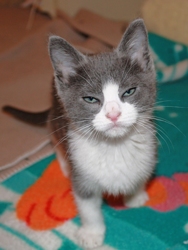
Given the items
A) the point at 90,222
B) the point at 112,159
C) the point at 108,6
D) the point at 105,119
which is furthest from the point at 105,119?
the point at 108,6

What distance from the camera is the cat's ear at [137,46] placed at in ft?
4.21

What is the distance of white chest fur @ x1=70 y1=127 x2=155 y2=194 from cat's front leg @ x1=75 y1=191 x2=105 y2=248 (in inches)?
2.8

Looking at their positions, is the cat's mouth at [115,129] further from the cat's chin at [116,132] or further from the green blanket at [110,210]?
the green blanket at [110,210]

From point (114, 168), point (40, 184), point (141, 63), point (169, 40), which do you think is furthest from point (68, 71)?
point (169, 40)

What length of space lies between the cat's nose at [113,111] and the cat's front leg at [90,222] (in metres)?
0.38

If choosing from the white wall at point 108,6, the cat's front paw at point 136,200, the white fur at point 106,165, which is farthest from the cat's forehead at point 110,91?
the white wall at point 108,6

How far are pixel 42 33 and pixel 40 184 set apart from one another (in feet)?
4.14

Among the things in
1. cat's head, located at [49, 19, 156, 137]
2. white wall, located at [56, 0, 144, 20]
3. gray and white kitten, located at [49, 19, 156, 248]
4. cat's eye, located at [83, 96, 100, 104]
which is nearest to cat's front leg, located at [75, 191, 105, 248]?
gray and white kitten, located at [49, 19, 156, 248]

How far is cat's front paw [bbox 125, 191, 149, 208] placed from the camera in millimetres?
1578

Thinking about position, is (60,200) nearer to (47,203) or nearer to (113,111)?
(47,203)

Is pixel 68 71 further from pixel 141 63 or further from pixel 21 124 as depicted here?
pixel 21 124

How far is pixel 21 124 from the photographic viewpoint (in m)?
2.05

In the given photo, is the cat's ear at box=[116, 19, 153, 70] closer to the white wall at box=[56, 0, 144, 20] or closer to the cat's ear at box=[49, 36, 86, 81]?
the cat's ear at box=[49, 36, 86, 81]

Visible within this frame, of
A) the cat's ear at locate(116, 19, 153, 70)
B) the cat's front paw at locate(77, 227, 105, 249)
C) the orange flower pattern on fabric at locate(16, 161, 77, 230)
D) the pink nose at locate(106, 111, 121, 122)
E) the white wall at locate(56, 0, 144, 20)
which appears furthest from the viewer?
the white wall at locate(56, 0, 144, 20)
